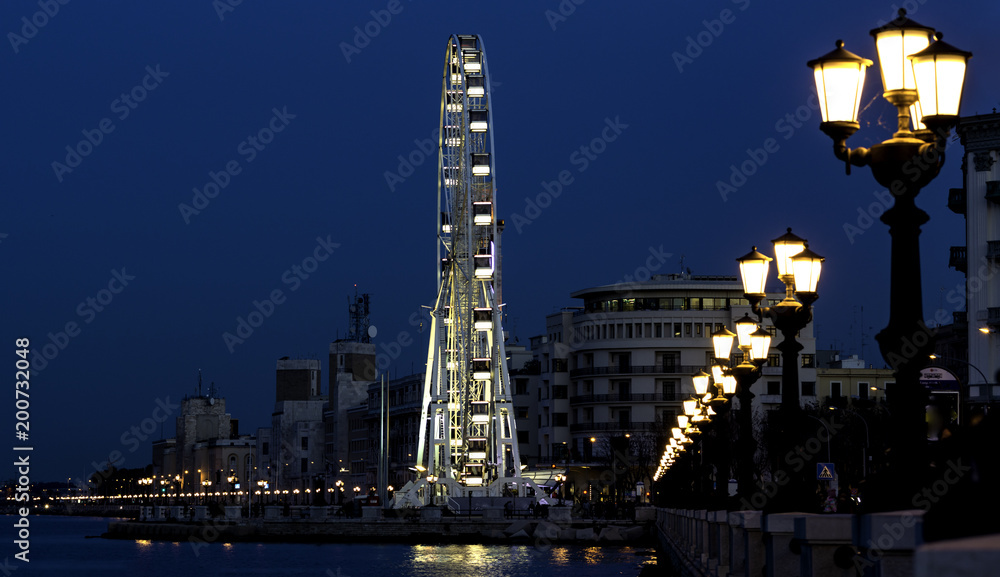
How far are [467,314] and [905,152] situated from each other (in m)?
105

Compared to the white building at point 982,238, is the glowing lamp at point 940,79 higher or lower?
lower

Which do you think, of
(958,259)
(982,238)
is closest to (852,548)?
(982,238)

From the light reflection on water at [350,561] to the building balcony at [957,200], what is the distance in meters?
23.8

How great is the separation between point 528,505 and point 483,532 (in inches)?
265

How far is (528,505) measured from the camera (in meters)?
110

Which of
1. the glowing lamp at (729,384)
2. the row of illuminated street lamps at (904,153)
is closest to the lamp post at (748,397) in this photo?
the glowing lamp at (729,384)

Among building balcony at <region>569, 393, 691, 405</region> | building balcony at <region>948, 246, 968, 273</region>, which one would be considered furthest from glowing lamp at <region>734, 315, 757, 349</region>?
building balcony at <region>569, 393, 691, 405</region>

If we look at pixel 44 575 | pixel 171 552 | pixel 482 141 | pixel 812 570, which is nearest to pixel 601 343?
pixel 482 141

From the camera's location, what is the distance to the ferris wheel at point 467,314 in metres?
107

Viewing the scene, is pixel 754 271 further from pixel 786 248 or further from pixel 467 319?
pixel 467 319

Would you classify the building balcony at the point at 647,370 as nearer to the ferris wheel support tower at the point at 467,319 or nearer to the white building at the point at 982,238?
the ferris wheel support tower at the point at 467,319

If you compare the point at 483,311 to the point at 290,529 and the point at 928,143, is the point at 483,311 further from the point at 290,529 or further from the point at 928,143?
the point at 928,143

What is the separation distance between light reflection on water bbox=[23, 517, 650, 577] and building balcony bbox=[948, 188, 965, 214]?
78.0ft

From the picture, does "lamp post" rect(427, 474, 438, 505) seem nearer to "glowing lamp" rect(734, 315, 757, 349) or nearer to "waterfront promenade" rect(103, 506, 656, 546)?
"waterfront promenade" rect(103, 506, 656, 546)
